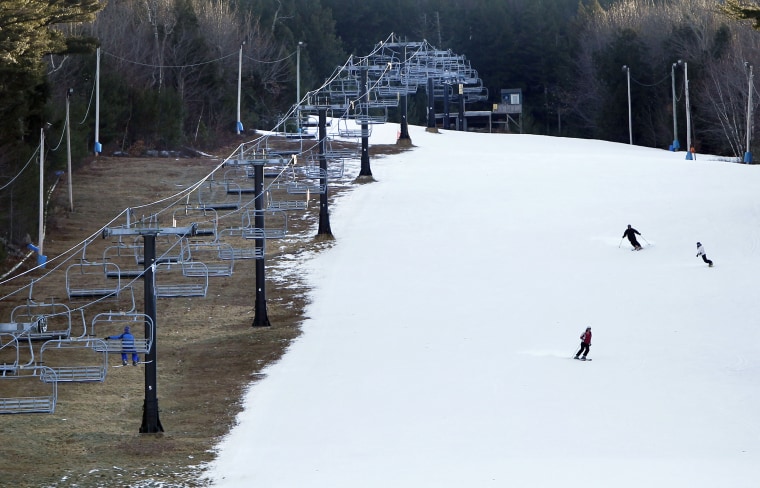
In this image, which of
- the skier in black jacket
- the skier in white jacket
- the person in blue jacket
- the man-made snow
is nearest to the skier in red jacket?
the man-made snow

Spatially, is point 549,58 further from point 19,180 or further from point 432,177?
point 19,180

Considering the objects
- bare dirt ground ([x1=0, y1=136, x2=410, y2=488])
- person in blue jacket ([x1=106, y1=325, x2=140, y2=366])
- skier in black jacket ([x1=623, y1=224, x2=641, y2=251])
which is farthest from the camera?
skier in black jacket ([x1=623, y1=224, x2=641, y2=251])

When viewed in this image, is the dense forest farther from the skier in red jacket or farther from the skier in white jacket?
the skier in red jacket

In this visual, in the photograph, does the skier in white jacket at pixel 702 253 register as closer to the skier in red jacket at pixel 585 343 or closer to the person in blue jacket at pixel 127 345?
the skier in red jacket at pixel 585 343

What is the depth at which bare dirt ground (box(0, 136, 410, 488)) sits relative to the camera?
20156 mm

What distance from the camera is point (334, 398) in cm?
2497

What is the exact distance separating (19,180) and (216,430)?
19.6 meters

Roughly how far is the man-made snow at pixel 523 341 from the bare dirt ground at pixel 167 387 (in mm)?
705

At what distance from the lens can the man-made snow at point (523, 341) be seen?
2052 cm

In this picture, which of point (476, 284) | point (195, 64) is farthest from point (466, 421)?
point (195, 64)

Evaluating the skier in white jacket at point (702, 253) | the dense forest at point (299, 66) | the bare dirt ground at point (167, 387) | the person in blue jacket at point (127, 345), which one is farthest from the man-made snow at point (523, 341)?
the dense forest at point (299, 66)

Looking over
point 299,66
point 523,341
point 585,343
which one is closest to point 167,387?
point 523,341

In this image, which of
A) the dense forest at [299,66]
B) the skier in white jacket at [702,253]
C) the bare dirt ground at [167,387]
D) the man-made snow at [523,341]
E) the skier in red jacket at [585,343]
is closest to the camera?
the bare dirt ground at [167,387]

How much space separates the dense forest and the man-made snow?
810 centimetres
